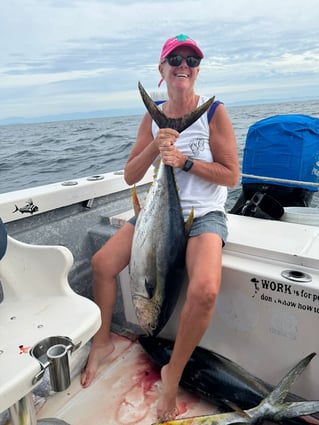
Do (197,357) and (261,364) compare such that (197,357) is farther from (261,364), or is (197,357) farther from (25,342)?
(25,342)

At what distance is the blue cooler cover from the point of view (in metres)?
2.52

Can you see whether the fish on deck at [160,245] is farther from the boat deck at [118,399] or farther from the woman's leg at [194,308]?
the boat deck at [118,399]

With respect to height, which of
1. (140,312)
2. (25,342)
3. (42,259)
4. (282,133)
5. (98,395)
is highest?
(282,133)

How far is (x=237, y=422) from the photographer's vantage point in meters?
1.40

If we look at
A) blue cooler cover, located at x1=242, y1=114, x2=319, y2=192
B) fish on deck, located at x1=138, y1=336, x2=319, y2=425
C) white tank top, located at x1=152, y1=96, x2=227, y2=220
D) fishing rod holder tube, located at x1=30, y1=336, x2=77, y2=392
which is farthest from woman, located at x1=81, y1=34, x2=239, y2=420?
blue cooler cover, located at x1=242, y1=114, x2=319, y2=192

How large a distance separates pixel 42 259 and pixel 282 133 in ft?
6.08

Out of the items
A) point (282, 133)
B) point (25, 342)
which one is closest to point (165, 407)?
point (25, 342)

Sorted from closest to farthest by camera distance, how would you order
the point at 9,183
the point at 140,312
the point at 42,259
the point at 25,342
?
1. the point at 25,342
2. the point at 42,259
3. the point at 140,312
4. the point at 9,183

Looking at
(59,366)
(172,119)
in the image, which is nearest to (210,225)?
(172,119)

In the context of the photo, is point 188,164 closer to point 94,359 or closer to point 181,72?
point 181,72

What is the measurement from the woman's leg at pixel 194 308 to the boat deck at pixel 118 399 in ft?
0.32

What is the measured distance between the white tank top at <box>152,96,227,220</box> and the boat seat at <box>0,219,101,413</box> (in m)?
0.65

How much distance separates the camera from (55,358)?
1.08 metres

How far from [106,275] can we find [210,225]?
0.59 metres
